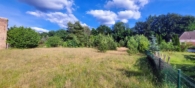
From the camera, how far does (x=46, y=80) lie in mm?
4832

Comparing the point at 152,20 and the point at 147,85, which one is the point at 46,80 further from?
the point at 152,20

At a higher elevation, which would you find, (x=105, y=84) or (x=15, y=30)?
(x=15, y=30)

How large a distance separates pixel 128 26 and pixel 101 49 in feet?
105

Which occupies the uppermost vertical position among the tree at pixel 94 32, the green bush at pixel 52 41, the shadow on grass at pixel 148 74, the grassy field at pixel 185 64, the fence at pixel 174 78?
the tree at pixel 94 32

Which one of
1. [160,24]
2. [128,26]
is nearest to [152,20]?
[160,24]

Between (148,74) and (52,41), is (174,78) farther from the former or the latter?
(52,41)

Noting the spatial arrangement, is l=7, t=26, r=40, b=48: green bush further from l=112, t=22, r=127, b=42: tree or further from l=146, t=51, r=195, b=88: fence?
l=112, t=22, r=127, b=42: tree

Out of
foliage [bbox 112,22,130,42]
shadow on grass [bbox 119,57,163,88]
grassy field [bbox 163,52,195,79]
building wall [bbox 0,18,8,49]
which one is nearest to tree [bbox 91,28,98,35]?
foliage [bbox 112,22,130,42]

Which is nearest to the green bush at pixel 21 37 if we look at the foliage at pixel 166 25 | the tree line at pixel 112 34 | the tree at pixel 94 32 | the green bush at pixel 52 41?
the tree line at pixel 112 34

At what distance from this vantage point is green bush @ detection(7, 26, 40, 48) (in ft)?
67.8

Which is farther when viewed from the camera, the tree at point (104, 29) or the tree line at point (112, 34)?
the tree at point (104, 29)

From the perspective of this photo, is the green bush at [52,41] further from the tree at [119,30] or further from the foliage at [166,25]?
the foliage at [166,25]

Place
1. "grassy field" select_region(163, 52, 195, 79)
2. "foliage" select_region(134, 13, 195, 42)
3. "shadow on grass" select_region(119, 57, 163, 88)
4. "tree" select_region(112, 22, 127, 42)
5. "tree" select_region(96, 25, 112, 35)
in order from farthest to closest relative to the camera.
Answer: "tree" select_region(96, 25, 112, 35) → "tree" select_region(112, 22, 127, 42) → "foliage" select_region(134, 13, 195, 42) → "grassy field" select_region(163, 52, 195, 79) → "shadow on grass" select_region(119, 57, 163, 88)

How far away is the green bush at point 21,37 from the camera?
20.7m
